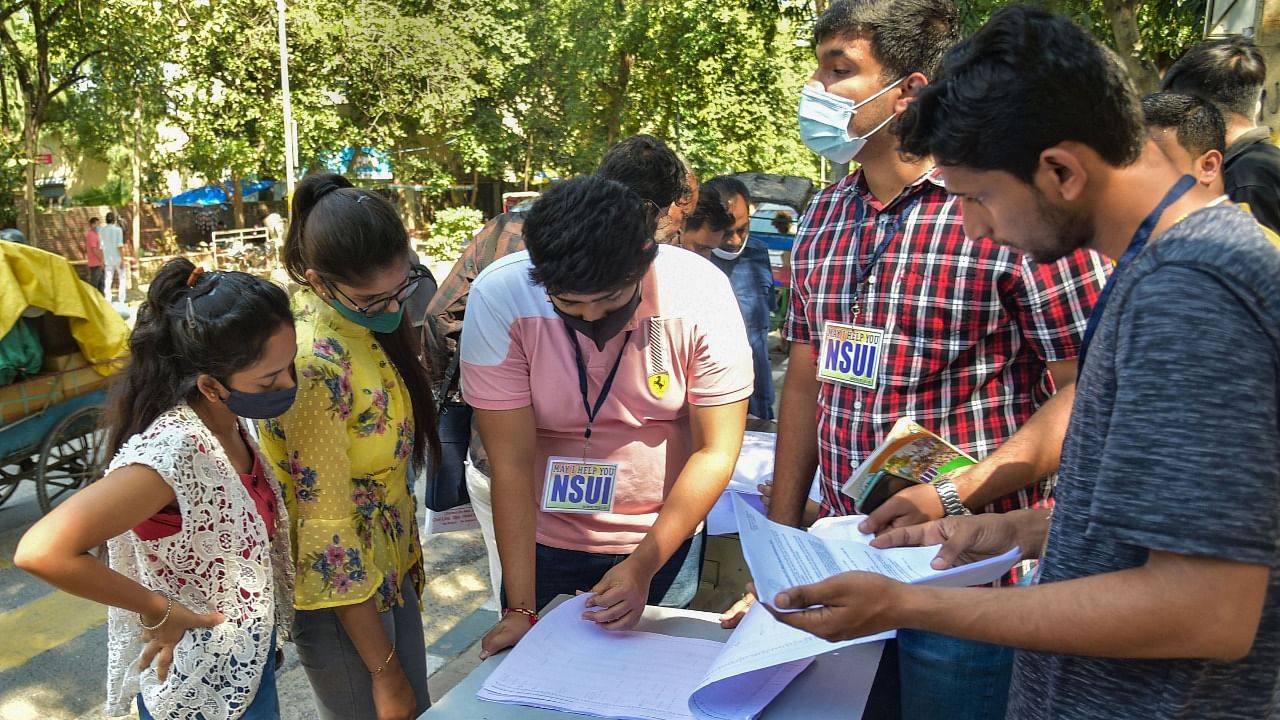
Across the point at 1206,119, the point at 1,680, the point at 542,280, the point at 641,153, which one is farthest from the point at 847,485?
the point at 1,680

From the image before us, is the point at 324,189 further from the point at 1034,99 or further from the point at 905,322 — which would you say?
the point at 1034,99

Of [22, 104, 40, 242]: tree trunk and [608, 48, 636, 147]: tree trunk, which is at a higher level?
[608, 48, 636, 147]: tree trunk

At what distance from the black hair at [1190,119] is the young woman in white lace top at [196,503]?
2.65 metres

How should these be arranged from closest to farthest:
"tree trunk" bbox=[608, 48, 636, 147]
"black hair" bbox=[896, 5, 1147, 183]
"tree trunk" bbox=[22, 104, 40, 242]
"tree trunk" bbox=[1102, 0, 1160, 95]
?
"black hair" bbox=[896, 5, 1147, 183] → "tree trunk" bbox=[1102, 0, 1160, 95] → "tree trunk" bbox=[22, 104, 40, 242] → "tree trunk" bbox=[608, 48, 636, 147]

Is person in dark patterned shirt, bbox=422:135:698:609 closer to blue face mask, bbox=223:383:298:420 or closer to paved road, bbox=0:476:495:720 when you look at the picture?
paved road, bbox=0:476:495:720

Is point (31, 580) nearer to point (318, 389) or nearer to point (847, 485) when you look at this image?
point (318, 389)

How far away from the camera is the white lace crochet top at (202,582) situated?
1755 mm

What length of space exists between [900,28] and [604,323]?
883mm

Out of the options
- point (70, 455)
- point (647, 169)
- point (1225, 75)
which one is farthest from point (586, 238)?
point (70, 455)

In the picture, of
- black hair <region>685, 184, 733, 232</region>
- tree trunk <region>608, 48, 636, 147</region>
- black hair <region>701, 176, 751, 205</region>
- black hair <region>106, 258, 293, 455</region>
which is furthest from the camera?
tree trunk <region>608, 48, 636, 147</region>

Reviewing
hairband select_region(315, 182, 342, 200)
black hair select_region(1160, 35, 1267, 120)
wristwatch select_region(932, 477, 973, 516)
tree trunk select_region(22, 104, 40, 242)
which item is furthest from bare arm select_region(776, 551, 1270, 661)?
tree trunk select_region(22, 104, 40, 242)

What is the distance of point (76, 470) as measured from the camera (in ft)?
17.8

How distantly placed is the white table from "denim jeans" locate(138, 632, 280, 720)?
616mm

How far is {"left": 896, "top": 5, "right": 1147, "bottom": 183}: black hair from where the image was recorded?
39.3 inches
